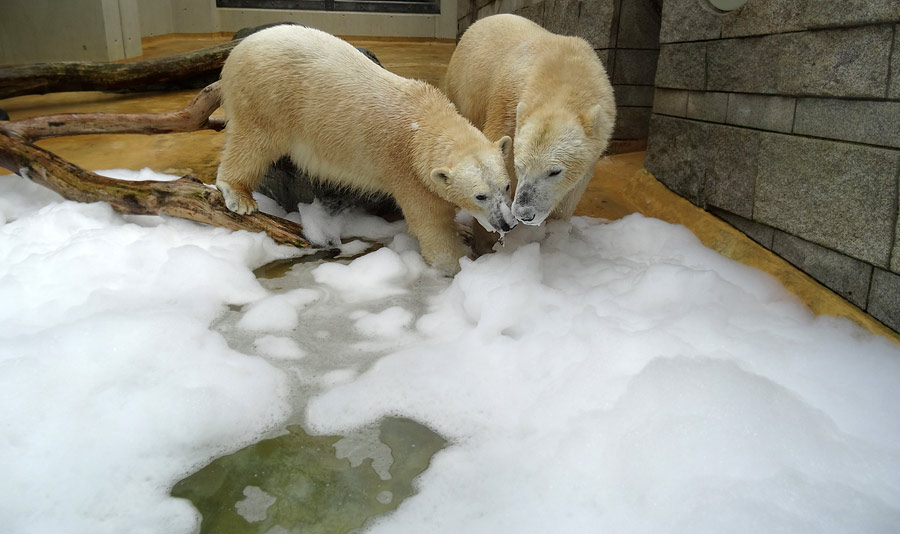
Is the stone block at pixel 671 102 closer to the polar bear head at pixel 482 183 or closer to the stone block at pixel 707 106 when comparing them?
the stone block at pixel 707 106

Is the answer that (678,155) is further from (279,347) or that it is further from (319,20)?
(319,20)

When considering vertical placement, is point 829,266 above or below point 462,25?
below

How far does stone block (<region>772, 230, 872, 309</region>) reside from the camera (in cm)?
254

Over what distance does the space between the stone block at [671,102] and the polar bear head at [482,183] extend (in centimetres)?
159

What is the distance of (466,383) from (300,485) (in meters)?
0.74

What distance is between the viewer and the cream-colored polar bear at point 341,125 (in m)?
3.32

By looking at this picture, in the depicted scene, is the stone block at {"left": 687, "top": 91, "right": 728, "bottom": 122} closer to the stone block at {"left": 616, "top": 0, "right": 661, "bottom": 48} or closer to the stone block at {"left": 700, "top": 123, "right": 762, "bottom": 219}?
the stone block at {"left": 700, "top": 123, "right": 762, "bottom": 219}

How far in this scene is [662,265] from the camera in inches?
120

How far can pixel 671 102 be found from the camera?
13.4ft

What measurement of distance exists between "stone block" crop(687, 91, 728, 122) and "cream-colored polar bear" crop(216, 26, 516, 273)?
1.53 metres

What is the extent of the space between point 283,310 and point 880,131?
8.83 ft

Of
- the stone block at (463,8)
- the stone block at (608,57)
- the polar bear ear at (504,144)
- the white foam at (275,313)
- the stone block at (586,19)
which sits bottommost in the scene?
the white foam at (275,313)

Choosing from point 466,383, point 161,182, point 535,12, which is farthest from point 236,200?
point 535,12

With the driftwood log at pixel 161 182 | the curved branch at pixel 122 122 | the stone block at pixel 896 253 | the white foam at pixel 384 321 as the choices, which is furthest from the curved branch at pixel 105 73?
the stone block at pixel 896 253
